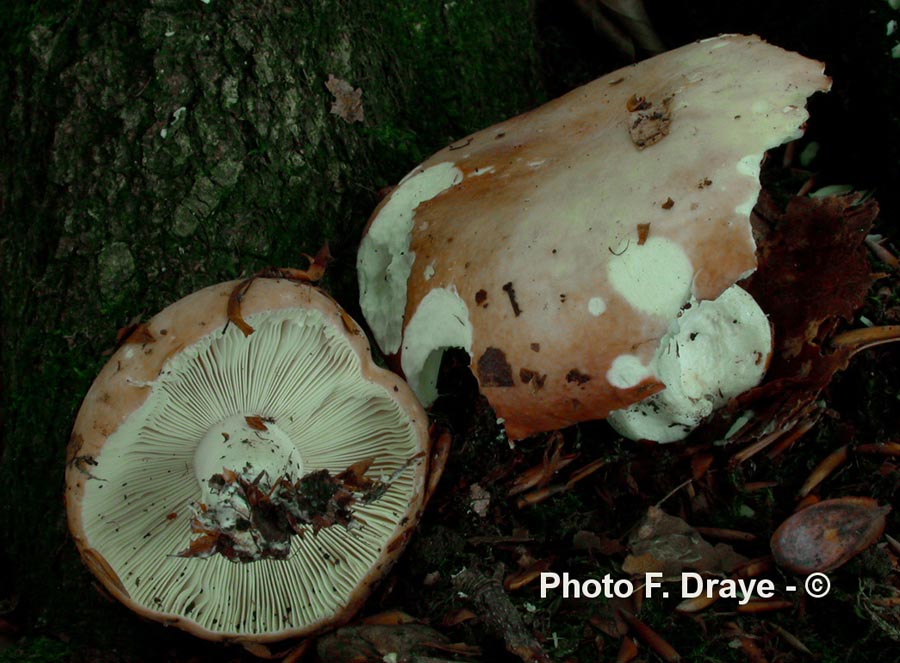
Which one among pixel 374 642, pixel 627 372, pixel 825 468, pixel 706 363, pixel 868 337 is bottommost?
pixel 825 468

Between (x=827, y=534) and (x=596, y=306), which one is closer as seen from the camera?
(x=596, y=306)

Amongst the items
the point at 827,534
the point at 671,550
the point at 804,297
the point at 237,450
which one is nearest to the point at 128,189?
the point at 237,450

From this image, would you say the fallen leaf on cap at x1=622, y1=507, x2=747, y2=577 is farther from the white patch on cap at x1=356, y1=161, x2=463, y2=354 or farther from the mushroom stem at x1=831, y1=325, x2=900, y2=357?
the white patch on cap at x1=356, y1=161, x2=463, y2=354

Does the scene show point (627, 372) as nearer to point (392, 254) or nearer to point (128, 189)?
point (392, 254)

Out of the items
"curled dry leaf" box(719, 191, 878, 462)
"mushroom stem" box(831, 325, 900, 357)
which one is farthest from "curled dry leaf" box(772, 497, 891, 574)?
"mushroom stem" box(831, 325, 900, 357)

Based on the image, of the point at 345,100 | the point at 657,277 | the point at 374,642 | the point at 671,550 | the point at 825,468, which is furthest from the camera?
the point at 345,100

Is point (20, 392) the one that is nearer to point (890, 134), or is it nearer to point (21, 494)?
point (21, 494)

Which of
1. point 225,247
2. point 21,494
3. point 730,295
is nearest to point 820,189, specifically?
point 730,295
